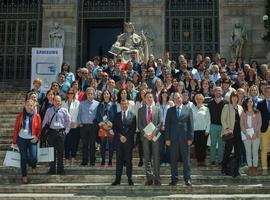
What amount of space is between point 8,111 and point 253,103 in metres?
8.77

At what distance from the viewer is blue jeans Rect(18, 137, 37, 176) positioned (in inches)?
416

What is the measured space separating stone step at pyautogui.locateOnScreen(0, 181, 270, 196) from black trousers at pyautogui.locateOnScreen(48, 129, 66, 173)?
2.57ft

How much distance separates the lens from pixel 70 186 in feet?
33.2

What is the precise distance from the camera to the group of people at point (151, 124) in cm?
1015

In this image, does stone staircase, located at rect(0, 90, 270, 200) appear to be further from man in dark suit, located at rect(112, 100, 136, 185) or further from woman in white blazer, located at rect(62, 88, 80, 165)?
woman in white blazer, located at rect(62, 88, 80, 165)

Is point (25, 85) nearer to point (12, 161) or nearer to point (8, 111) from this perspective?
point (8, 111)

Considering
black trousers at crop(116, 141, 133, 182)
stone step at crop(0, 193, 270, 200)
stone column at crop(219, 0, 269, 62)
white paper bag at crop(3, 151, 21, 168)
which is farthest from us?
stone column at crop(219, 0, 269, 62)

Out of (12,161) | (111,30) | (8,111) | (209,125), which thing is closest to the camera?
(12,161)

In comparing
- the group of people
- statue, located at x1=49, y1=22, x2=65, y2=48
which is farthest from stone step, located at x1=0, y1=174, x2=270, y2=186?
statue, located at x1=49, y1=22, x2=65, y2=48

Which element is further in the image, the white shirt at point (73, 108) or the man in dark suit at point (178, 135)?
the white shirt at point (73, 108)

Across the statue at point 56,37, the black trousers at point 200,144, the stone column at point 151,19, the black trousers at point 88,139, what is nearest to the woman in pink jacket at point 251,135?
the black trousers at point 200,144

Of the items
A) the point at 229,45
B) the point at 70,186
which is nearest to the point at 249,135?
the point at 70,186

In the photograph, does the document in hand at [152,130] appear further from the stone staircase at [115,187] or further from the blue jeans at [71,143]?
the blue jeans at [71,143]

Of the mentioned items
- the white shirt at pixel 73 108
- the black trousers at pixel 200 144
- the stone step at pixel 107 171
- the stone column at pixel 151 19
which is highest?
the stone column at pixel 151 19
